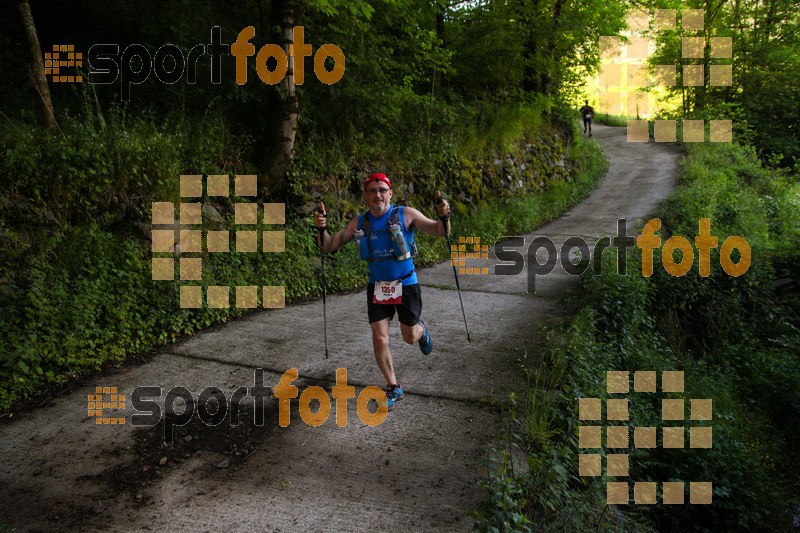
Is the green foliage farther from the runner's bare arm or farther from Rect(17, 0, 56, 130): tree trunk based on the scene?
Rect(17, 0, 56, 130): tree trunk

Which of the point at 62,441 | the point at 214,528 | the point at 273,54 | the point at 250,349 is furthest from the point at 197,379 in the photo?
the point at 273,54

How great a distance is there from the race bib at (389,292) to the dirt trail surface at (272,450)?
3.05 ft

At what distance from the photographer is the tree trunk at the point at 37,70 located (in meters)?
5.41

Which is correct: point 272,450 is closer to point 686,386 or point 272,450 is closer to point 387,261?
point 387,261

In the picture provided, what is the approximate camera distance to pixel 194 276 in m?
6.38

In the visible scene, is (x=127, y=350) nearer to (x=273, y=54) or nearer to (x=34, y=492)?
(x=34, y=492)

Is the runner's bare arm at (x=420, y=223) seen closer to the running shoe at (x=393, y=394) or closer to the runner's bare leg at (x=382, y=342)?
the runner's bare leg at (x=382, y=342)

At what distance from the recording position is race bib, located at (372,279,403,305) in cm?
427

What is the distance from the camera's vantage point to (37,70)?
18.0 ft

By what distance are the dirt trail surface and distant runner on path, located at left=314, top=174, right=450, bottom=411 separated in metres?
0.60

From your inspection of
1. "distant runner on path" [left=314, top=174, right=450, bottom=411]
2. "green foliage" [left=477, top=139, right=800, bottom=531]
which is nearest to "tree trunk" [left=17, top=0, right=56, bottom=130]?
"distant runner on path" [left=314, top=174, right=450, bottom=411]

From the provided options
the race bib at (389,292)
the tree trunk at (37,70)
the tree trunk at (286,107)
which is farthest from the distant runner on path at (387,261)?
the tree trunk at (37,70)

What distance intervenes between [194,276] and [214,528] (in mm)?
4046

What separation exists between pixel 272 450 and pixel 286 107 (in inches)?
213
